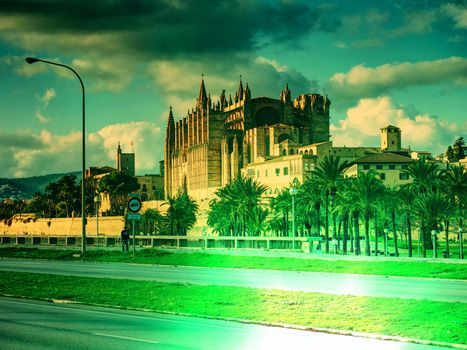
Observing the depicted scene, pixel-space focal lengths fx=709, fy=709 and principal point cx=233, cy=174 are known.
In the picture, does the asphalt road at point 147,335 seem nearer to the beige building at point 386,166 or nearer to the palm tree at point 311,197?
the palm tree at point 311,197

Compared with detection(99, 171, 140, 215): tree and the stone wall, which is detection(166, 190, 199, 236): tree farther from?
detection(99, 171, 140, 215): tree

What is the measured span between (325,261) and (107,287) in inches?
605

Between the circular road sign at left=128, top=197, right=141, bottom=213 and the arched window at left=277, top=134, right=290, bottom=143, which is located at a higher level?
the arched window at left=277, top=134, right=290, bottom=143

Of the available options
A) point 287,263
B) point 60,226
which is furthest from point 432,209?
point 60,226

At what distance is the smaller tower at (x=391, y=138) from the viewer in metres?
170

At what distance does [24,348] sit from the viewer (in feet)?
46.3

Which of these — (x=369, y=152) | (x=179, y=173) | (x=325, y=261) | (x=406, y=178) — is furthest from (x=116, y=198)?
(x=325, y=261)

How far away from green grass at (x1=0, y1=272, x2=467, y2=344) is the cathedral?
413 ft

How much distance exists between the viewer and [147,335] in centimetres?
1551

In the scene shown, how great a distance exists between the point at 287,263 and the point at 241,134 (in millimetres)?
133256

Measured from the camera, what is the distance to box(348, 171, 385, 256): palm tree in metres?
71.0

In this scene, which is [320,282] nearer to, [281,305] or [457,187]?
[281,305]

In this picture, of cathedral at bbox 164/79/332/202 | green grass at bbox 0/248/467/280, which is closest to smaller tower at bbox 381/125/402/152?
cathedral at bbox 164/79/332/202

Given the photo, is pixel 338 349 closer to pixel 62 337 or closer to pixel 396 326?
pixel 396 326
